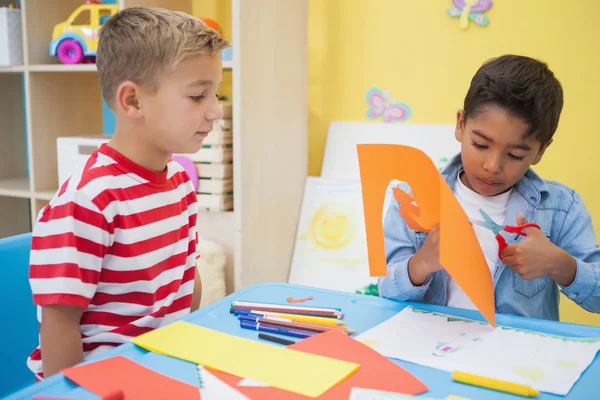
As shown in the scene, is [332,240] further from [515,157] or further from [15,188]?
[15,188]

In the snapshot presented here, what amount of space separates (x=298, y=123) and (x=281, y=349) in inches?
52.8

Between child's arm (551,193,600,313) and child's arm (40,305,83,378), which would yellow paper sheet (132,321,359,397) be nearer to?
child's arm (40,305,83,378)

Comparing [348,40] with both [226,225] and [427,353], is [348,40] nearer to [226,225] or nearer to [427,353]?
[226,225]

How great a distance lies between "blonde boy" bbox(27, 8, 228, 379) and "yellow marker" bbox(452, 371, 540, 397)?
494 millimetres

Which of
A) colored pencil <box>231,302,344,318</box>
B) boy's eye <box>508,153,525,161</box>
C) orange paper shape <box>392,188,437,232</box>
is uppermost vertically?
boy's eye <box>508,153,525,161</box>

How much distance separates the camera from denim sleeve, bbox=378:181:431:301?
0.94m

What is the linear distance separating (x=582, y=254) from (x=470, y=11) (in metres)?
1.00

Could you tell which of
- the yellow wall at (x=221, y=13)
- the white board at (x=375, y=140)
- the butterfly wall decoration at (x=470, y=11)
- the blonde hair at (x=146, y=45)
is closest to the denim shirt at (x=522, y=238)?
the blonde hair at (x=146, y=45)

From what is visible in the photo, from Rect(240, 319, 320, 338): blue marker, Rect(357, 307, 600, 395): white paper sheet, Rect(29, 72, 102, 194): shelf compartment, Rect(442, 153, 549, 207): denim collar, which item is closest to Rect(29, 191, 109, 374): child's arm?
Rect(240, 319, 320, 338): blue marker

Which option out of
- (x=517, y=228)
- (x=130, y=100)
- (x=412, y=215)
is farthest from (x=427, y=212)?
(x=130, y=100)

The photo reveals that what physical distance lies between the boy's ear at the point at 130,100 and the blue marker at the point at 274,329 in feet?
1.24

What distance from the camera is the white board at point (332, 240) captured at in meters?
1.86

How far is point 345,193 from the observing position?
6.40 feet

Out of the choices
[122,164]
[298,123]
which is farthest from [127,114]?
[298,123]
